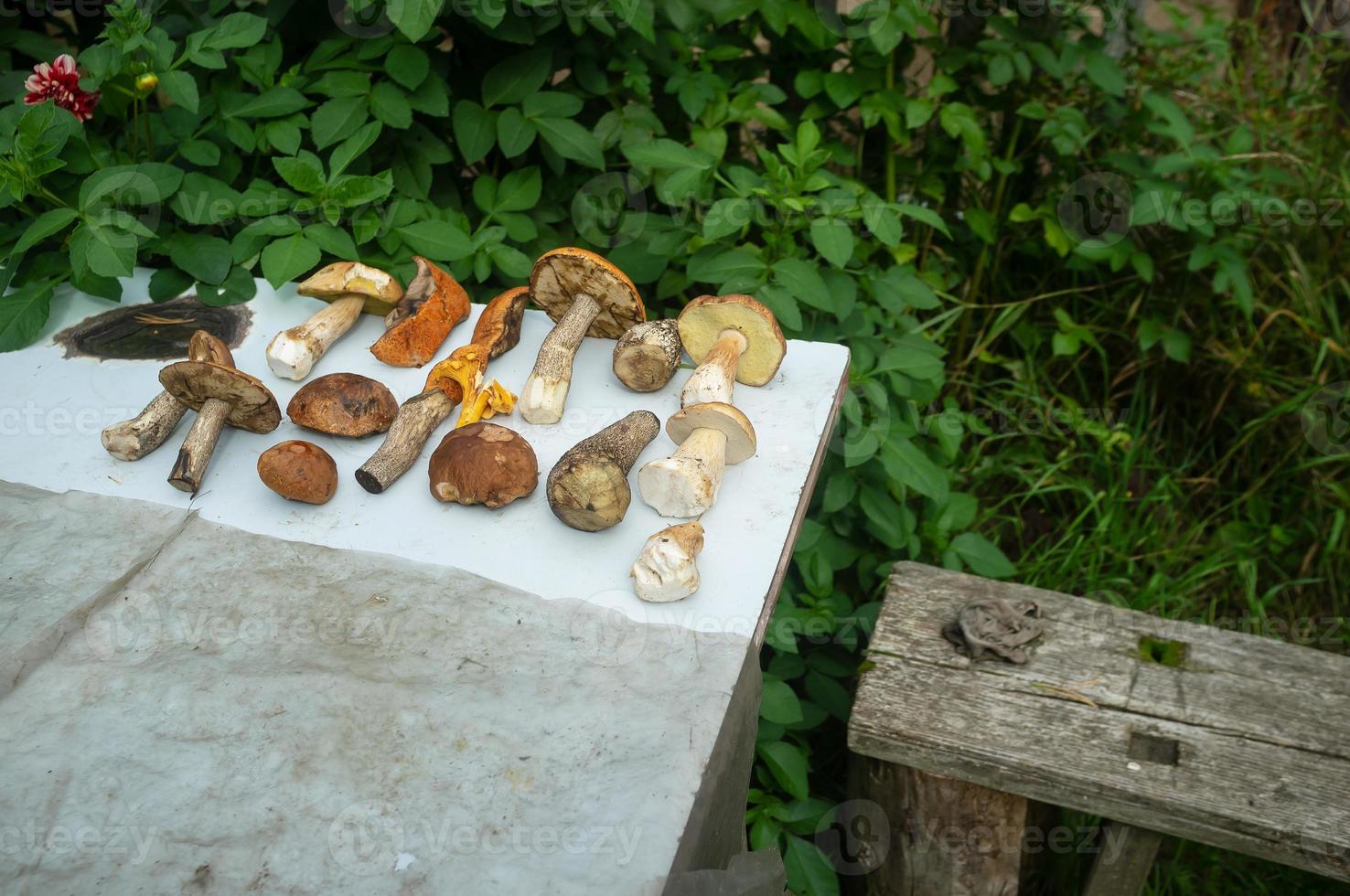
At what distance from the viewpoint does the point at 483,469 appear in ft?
6.89

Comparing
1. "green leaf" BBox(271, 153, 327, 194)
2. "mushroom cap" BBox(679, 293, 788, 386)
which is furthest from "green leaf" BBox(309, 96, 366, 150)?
"mushroom cap" BBox(679, 293, 788, 386)

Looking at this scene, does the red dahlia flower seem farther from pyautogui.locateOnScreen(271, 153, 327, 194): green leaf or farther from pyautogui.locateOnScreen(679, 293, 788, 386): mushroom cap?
pyautogui.locateOnScreen(679, 293, 788, 386): mushroom cap

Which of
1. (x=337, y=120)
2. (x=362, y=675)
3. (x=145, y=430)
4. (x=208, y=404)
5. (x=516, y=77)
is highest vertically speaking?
(x=516, y=77)

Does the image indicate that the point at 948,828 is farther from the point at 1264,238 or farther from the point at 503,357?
the point at 1264,238

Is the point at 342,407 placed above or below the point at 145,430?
above

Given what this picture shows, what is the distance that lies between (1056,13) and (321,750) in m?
3.50

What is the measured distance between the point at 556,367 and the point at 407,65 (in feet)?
3.78

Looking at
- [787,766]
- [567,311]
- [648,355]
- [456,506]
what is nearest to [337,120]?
[567,311]

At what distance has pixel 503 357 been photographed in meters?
2.64

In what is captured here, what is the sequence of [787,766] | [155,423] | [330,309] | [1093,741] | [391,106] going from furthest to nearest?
[391,106] < [330,309] < [787,766] < [155,423] < [1093,741]

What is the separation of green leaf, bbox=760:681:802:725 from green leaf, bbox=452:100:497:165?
1799mm

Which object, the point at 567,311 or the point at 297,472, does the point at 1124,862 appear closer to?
the point at 567,311

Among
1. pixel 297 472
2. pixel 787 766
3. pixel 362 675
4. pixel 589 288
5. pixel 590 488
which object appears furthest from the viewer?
pixel 589 288

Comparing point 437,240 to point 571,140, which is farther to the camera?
point 571,140
